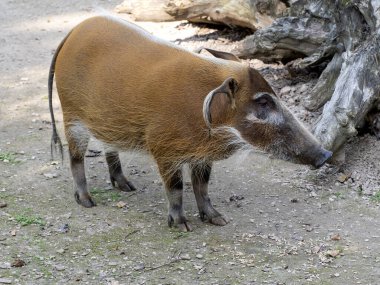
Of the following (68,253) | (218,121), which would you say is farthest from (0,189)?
(218,121)

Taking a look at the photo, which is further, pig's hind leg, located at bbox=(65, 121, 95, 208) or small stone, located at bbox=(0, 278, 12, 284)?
pig's hind leg, located at bbox=(65, 121, 95, 208)

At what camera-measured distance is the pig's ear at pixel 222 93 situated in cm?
414

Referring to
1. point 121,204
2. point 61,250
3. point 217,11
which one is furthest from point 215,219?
point 217,11

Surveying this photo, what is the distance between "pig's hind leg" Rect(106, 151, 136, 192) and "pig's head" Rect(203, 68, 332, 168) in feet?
4.17

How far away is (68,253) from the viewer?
4402 millimetres

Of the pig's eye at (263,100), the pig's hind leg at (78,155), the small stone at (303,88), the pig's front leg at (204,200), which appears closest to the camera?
the pig's eye at (263,100)

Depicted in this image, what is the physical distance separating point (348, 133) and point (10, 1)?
679 centimetres

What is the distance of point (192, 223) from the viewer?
191 inches

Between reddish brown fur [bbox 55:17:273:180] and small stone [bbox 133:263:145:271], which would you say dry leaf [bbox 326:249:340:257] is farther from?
small stone [bbox 133:263:145:271]

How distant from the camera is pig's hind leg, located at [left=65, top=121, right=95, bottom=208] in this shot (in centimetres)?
499

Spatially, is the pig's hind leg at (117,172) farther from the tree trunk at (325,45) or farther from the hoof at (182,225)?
the tree trunk at (325,45)

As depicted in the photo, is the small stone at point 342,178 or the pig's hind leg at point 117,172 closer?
the pig's hind leg at point 117,172

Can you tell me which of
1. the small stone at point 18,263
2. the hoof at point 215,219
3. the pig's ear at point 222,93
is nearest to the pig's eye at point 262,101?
the pig's ear at point 222,93

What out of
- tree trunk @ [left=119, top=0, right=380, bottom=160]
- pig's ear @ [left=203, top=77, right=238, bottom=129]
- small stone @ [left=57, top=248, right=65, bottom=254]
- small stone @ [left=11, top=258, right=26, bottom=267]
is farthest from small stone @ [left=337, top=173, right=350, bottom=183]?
small stone @ [left=11, top=258, right=26, bottom=267]
